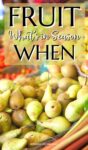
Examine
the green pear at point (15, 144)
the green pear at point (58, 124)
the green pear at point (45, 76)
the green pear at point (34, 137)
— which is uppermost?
the green pear at point (45, 76)

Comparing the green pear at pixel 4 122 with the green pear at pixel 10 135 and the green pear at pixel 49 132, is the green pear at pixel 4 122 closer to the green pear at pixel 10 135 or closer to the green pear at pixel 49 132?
the green pear at pixel 10 135

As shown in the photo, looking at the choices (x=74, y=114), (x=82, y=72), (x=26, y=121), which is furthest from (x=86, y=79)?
(x=26, y=121)

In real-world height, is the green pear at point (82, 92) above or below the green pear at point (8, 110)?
above

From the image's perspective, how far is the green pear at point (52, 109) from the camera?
6.73 feet

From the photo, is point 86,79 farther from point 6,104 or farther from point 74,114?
point 6,104

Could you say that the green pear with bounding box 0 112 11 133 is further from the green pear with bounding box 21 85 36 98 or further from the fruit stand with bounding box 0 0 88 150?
the green pear with bounding box 21 85 36 98

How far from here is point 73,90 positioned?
6.88 feet

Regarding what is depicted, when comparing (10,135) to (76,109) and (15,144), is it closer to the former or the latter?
(15,144)

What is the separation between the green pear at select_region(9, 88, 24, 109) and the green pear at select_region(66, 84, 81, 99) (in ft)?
0.65

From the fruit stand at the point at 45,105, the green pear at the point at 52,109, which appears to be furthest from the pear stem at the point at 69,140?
the green pear at the point at 52,109

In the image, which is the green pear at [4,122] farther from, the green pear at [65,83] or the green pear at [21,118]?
the green pear at [65,83]

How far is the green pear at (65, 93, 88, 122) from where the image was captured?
205cm

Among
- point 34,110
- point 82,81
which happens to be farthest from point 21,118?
point 82,81

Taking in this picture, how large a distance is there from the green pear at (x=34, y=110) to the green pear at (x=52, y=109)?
30 millimetres
